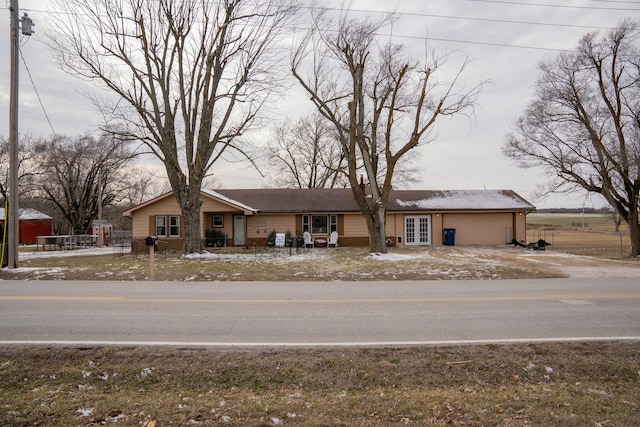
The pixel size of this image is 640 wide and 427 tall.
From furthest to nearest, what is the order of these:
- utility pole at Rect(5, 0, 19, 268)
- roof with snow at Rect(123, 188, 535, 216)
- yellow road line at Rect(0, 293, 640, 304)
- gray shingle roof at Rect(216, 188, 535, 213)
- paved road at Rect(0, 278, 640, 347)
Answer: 1. gray shingle roof at Rect(216, 188, 535, 213)
2. roof with snow at Rect(123, 188, 535, 216)
3. utility pole at Rect(5, 0, 19, 268)
4. yellow road line at Rect(0, 293, 640, 304)
5. paved road at Rect(0, 278, 640, 347)

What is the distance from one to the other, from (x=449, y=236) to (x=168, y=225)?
17.6 metres

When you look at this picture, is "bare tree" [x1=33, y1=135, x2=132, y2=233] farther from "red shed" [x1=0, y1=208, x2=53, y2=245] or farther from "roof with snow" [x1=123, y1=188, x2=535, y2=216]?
"roof with snow" [x1=123, y1=188, x2=535, y2=216]

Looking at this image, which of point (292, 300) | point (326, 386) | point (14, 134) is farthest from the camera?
point (14, 134)

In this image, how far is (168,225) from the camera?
27.3 m

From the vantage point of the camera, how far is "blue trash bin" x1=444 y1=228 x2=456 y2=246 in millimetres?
28797

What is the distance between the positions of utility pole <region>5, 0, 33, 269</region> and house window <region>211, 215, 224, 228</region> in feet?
42.7

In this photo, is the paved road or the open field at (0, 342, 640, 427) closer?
the open field at (0, 342, 640, 427)

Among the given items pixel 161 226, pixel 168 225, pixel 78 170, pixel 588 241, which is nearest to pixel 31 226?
pixel 78 170

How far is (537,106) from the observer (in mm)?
25750

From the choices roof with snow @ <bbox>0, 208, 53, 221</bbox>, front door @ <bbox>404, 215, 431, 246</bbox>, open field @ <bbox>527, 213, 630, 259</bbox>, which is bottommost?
open field @ <bbox>527, 213, 630, 259</bbox>

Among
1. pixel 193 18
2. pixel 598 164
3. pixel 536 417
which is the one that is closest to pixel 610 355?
pixel 536 417

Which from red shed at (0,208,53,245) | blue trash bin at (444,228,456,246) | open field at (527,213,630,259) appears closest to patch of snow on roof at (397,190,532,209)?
blue trash bin at (444,228,456,246)

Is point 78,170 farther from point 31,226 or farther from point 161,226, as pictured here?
point 161,226

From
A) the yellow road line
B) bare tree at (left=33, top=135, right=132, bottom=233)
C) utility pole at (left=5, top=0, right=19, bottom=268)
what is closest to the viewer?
the yellow road line
